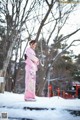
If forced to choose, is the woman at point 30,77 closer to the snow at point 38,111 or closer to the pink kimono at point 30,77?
the pink kimono at point 30,77

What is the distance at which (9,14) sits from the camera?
452 inches

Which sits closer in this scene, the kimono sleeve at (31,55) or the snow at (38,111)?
the snow at (38,111)

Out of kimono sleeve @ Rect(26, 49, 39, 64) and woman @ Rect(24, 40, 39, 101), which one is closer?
woman @ Rect(24, 40, 39, 101)

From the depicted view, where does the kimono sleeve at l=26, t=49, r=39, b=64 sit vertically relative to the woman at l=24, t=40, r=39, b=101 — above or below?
above

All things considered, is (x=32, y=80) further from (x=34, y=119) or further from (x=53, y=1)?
(x=53, y=1)

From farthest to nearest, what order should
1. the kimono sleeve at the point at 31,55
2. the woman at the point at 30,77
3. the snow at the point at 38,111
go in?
the kimono sleeve at the point at 31,55 → the woman at the point at 30,77 → the snow at the point at 38,111

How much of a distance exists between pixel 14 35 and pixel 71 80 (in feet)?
61.6

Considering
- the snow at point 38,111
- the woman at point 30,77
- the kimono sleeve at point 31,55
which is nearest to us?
the snow at point 38,111

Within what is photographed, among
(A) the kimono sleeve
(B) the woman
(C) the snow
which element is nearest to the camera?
(C) the snow

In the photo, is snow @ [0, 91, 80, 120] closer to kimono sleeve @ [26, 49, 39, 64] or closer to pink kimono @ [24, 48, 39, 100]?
pink kimono @ [24, 48, 39, 100]

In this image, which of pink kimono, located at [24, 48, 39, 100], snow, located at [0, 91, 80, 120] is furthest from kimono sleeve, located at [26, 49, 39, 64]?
snow, located at [0, 91, 80, 120]

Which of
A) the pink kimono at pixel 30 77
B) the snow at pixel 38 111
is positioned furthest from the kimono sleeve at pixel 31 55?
the snow at pixel 38 111

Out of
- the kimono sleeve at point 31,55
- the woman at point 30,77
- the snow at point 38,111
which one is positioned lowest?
the snow at point 38,111

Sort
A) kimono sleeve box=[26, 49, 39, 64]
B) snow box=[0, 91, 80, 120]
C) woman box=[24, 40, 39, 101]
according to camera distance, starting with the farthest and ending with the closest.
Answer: kimono sleeve box=[26, 49, 39, 64]
woman box=[24, 40, 39, 101]
snow box=[0, 91, 80, 120]
